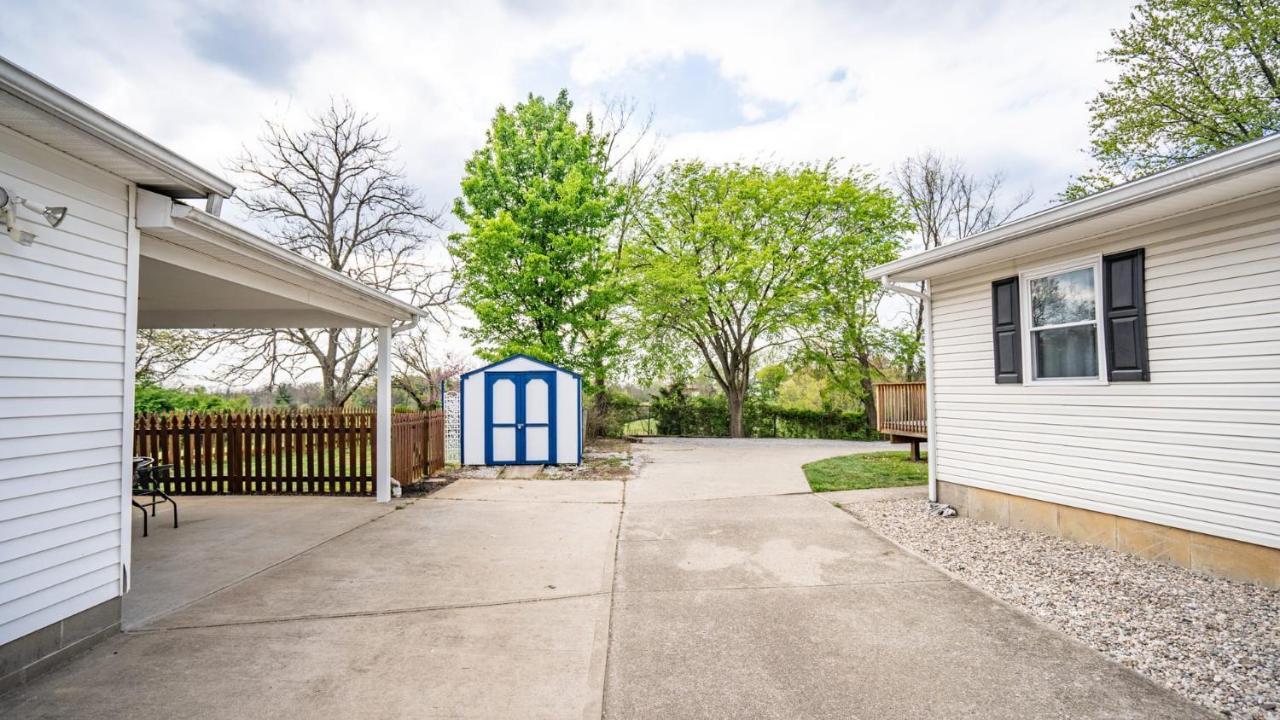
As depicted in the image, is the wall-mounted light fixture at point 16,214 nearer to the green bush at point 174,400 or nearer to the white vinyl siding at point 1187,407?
the white vinyl siding at point 1187,407

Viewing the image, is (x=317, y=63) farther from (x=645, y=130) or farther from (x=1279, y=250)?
(x=1279, y=250)

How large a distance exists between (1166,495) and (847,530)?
2.67 metres

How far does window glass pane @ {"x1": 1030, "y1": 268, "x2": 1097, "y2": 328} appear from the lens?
522cm

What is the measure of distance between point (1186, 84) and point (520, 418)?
1753 cm

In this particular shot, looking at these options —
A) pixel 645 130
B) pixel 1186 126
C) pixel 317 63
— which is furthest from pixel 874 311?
pixel 317 63

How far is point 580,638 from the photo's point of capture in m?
3.36

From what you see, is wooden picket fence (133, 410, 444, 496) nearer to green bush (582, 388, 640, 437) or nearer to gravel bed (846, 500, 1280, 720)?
gravel bed (846, 500, 1280, 720)

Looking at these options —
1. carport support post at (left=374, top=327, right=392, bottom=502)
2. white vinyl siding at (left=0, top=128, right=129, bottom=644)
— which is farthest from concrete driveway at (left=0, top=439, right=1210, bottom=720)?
carport support post at (left=374, top=327, right=392, bottom=502)

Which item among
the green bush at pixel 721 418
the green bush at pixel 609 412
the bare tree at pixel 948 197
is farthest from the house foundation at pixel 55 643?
the bare tree at pixel 948 197

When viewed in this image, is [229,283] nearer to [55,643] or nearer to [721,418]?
[55,643]

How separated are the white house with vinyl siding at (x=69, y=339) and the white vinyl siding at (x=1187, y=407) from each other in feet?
23.7

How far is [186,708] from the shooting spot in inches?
100

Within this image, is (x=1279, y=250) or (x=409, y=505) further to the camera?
(x=409, y=505)

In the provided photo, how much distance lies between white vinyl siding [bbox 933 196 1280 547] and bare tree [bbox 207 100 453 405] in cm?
1548
